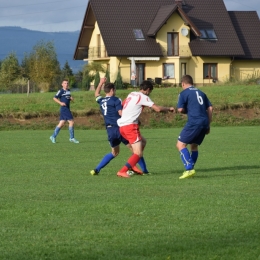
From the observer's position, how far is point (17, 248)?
7.39 metres

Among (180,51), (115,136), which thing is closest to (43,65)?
(180,51)

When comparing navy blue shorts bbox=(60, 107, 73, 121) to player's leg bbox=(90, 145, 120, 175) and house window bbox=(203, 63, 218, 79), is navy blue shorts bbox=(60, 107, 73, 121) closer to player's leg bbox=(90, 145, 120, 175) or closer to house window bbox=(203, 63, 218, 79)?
player's leg bbox=(90, 145, 120, 175)

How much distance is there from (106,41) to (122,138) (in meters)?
51.2

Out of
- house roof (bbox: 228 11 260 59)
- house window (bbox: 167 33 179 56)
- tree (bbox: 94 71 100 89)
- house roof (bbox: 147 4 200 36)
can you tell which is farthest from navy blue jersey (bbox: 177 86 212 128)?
house roof (bbox: 228 11 260 59)

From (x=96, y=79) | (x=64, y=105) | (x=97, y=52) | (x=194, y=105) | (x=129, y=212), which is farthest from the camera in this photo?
(x=97, y=52)

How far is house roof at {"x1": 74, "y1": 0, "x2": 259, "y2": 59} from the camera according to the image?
2557 inches

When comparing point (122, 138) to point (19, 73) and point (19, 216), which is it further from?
point (19, 73)

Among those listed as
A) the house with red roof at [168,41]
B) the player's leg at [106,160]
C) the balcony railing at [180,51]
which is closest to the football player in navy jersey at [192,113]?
the player's leg at [106,160]

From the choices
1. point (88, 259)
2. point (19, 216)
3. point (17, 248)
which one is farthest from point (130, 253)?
point (19, 216)

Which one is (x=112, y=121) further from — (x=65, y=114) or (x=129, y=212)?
(x=65, y=114)

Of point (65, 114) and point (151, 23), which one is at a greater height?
point (151, 23)

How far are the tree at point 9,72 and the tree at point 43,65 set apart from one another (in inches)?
136

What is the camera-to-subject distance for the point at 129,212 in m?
9.40

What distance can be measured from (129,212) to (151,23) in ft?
191
